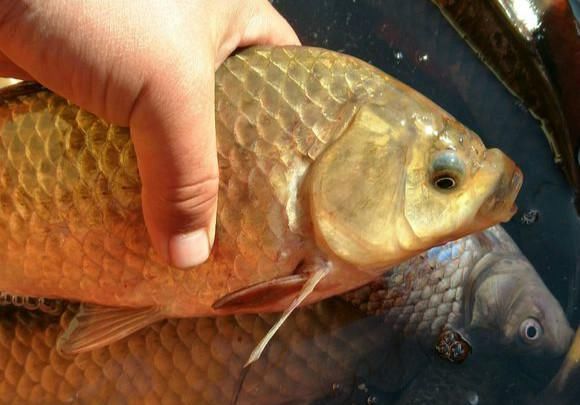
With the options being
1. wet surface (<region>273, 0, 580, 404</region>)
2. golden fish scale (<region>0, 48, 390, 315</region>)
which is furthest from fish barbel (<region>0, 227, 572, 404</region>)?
golden fish scale (<region>0, 48, 390, 315</region>)

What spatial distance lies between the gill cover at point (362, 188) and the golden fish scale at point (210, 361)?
1.56 feet

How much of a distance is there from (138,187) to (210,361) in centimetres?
61

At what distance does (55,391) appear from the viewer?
89.7 inches

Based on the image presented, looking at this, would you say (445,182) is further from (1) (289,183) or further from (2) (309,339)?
(2) (309,339)

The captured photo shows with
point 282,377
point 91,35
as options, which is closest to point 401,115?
point 91,35

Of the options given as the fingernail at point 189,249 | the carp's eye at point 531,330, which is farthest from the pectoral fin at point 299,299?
the carp's eye at point 531,330

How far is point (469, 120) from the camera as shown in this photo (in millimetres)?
2613

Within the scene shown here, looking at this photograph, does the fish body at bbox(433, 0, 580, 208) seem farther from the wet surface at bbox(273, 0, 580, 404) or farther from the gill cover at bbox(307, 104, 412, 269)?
the gill cover at bbox(307, 104, 412, 269)

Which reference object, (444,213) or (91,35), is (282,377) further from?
(91,35)

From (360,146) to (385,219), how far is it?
0.17 m

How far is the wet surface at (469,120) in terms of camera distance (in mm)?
2355

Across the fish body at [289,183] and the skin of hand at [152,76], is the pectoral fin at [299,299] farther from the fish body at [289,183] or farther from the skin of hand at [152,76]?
the skin of hand at [152,76]

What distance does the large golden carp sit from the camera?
1.70 m

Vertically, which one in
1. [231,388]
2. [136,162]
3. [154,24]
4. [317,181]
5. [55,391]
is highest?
[154,24]
